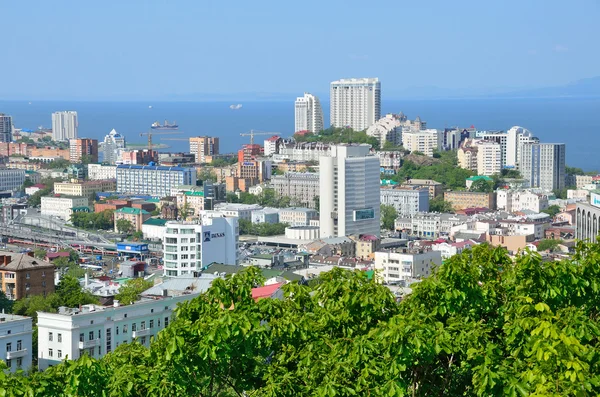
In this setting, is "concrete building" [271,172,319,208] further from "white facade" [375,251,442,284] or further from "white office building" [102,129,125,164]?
"white facade" [375,251,442,284]

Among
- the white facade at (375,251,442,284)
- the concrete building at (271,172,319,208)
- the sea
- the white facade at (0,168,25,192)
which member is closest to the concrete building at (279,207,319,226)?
the concrete building at (271,172,319,208)

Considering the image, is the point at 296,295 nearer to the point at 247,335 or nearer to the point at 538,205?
the point at 247,335

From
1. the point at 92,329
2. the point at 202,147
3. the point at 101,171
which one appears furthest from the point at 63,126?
the point at 92,329

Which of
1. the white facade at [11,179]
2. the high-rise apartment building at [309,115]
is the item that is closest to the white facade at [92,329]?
the white facade at [11,179]

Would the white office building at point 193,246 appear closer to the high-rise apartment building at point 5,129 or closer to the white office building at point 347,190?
the white office building at point 347,190

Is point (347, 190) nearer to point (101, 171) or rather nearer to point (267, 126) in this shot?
point (101, 171)
